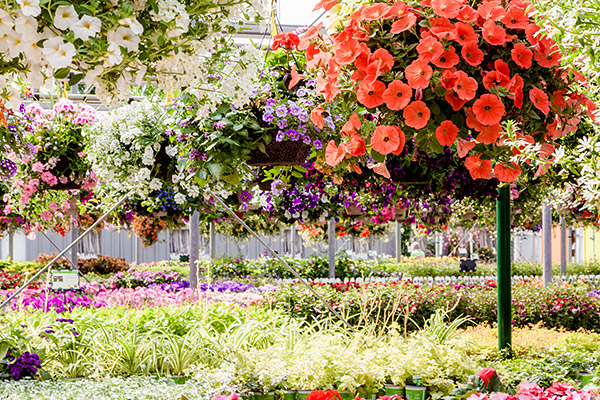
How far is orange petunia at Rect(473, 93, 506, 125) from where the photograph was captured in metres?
1.30

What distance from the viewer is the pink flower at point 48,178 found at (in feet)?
12.1

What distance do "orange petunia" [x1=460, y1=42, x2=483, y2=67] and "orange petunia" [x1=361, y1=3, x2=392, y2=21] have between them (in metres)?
0.18

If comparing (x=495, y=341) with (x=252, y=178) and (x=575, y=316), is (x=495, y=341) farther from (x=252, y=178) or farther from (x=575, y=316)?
(x=575, y=316)

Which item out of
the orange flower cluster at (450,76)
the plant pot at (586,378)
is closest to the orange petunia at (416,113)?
the orange flower cluster at (450,76)

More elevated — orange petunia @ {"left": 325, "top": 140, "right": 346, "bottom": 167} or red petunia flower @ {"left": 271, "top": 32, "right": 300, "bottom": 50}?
red petunia flower @ {"left": 271, "top": 32, "right": 300, "bottom": 50}

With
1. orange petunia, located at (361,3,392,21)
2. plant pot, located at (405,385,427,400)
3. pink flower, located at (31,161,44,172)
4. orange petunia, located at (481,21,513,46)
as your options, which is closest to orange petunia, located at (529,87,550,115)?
orange petunia, located at (481,21,513,46)

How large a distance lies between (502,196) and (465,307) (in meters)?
3.20

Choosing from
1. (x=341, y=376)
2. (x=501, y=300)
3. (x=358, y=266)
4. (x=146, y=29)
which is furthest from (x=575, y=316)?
(x=358, y=266)

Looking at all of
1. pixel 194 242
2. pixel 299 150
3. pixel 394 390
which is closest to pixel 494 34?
pixel 299 150

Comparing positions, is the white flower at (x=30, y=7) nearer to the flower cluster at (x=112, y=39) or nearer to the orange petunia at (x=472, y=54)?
the flower cluster at (x=112, y=39)

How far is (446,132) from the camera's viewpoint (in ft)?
4.41

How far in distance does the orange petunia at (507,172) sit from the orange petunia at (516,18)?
314mm

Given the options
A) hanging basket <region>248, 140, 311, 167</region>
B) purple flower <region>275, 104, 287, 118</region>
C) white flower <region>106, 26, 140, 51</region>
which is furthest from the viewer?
hanging basket <region>248, 140, 311, 167</region>

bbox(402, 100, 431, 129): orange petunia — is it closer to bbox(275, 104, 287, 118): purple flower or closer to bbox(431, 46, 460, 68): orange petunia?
bbox(431, 46, 460, 68): orange petunia
